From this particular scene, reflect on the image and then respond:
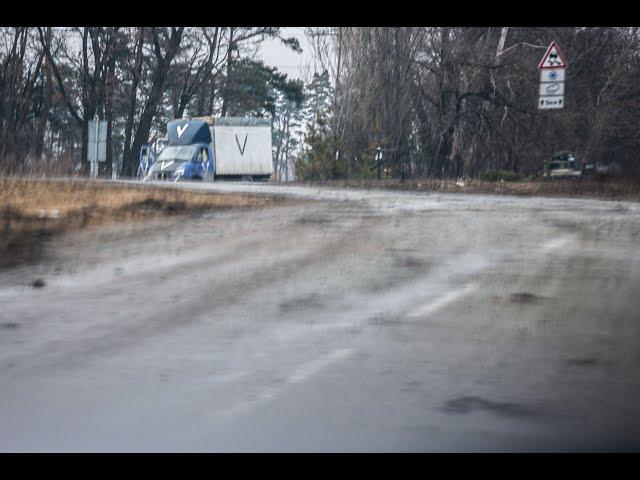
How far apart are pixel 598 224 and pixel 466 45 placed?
12.4 meters

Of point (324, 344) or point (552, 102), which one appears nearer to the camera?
point (324, 344)

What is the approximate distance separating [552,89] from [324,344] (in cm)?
1753

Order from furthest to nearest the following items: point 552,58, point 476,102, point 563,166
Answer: point 476,102, point 563,166, point 552,58

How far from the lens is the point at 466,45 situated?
25.3 meters

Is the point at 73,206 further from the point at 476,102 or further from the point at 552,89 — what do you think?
the point at 476,102

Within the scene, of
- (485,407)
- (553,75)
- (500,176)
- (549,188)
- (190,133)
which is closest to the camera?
(485,407)

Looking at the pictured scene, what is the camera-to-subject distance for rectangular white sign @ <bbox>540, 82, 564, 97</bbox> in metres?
22.1

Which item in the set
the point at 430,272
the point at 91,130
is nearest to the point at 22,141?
the point at 91,130

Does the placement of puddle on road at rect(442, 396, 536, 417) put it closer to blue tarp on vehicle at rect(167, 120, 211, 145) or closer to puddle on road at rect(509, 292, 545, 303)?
puddle on road at rect(509, 292, 545, 303)

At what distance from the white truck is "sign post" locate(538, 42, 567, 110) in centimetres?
1435

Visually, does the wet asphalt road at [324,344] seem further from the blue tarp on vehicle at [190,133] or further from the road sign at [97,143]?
the blue tarp on vehicle at [190,133]

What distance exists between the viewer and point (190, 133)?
35.2m

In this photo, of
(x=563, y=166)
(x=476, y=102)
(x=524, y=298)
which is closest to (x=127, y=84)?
(x=476, y=102)

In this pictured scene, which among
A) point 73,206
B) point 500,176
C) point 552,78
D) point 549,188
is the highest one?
point 552,78
